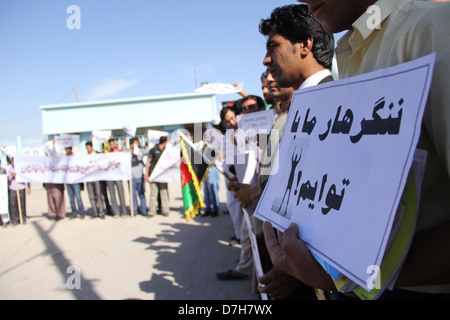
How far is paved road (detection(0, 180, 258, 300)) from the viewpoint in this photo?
12.0 ft

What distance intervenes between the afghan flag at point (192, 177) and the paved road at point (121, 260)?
1013 millimetres

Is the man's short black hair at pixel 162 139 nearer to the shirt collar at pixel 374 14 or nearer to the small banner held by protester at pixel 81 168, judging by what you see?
the small banner held by protester at pixel 81 168

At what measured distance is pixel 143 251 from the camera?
17.1 ft

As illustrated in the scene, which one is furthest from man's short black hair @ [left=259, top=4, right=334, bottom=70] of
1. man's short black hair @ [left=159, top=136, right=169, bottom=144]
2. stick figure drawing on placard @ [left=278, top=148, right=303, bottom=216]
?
man's short black hair @ [left=159, top=136, right=169, bottom=144]

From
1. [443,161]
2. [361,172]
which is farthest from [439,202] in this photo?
[361,172]

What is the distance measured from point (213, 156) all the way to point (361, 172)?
269cm

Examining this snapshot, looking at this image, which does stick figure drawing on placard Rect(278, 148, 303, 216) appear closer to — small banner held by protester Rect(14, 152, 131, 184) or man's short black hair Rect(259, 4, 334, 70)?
man's short black hair Rect(259, 4, 334, 70)

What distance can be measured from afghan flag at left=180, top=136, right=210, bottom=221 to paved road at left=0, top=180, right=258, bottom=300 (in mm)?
1013

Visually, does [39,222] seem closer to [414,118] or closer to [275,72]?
[275,72]

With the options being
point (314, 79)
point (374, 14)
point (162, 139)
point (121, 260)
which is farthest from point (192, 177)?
point (162, 139)

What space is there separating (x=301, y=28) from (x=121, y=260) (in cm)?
436

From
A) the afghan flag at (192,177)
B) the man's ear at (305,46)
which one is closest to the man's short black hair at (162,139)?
the afghan flag at (192,177)

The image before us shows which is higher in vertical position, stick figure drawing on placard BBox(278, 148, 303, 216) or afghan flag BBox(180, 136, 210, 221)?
stick figure drawing on placard BBox(278, 148, 303, 216)

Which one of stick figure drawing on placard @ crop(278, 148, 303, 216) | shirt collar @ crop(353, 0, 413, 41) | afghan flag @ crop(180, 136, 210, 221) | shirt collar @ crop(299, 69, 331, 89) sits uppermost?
shirt collar @ crop(353, 0, 413, 41)
